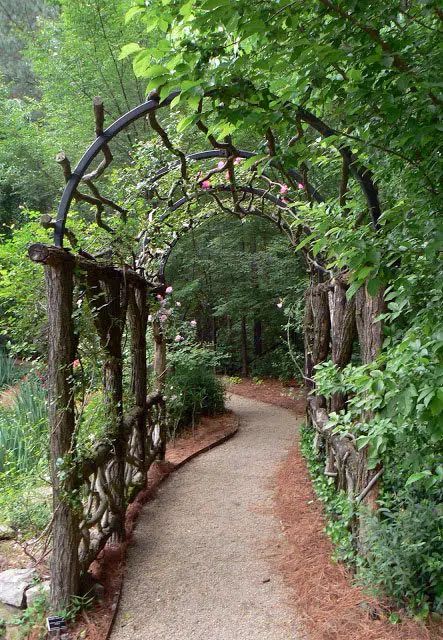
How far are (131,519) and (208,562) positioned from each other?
3.25 ft

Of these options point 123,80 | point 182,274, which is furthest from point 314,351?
point 182,274

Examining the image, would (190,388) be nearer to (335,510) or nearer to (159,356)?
(159,356)

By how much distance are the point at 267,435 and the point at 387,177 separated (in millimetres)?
5335

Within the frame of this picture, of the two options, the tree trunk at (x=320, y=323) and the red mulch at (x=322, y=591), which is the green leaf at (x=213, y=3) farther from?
the tree trunk at (x=320, y=323)

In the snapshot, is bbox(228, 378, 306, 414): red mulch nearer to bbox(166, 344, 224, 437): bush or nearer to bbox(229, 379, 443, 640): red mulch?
bbox(166, 344, 224, 437): bush

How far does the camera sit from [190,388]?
7.47 meters

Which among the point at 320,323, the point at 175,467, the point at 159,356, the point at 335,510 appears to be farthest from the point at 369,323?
the point at 159,356

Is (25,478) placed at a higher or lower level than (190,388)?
lower

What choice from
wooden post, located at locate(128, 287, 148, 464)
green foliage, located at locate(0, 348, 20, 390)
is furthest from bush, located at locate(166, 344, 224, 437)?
green foliage, located at locate(0, 348, 20, 390)

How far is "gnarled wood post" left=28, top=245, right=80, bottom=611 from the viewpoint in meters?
2.79

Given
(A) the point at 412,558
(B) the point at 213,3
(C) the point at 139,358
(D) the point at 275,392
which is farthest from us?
(D) the point at 275,392

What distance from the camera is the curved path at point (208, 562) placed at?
109 inches

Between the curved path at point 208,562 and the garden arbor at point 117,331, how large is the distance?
1.14 ft

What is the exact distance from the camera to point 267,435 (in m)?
7.19
